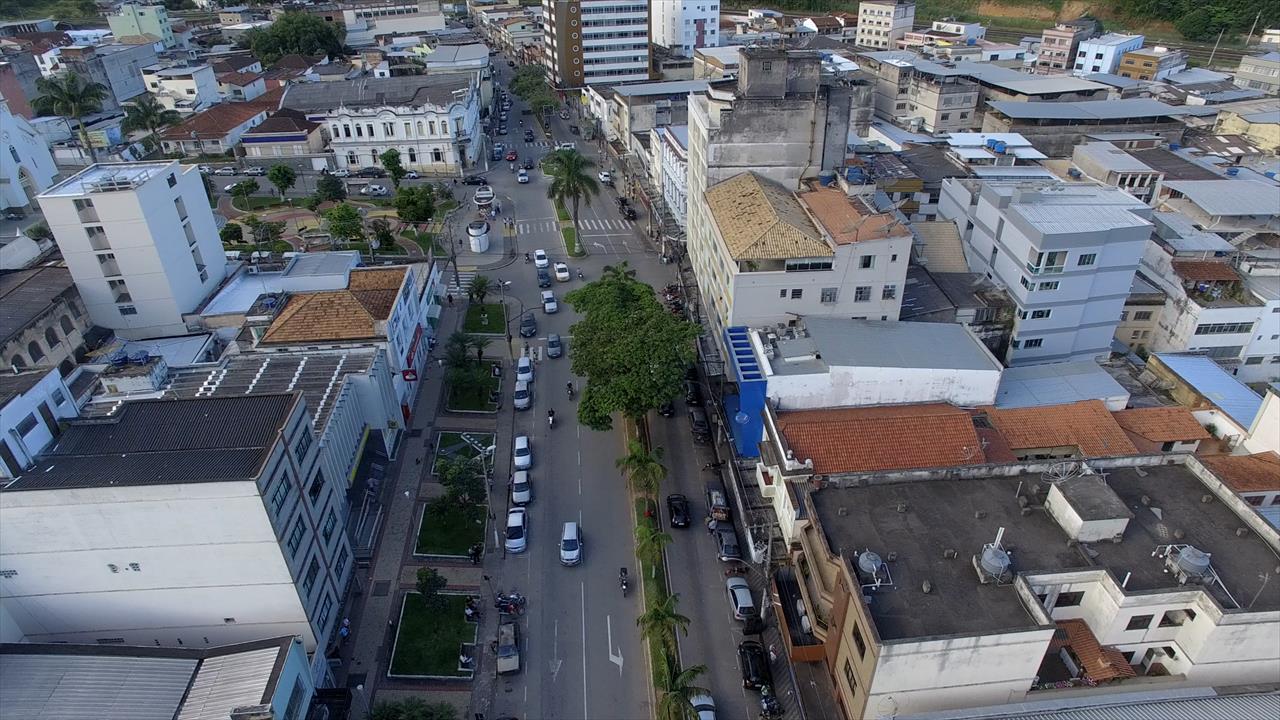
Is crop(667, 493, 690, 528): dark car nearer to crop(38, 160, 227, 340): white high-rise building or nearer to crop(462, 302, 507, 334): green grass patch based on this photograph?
crop(462, 302, 507, 334): green grass patch

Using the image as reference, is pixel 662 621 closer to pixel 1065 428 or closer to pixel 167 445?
pixel 167 445

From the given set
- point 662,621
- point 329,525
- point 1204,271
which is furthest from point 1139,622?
point 1204,271

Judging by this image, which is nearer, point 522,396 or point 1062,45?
point 522,396

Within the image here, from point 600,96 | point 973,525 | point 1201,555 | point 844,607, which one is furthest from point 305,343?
point 600,96

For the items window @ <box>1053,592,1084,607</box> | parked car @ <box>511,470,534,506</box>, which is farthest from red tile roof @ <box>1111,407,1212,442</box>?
parked car @ <box>511,470,534,506</box>

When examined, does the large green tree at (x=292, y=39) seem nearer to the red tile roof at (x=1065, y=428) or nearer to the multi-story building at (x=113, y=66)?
the multi-story building at (x=113, y=66)

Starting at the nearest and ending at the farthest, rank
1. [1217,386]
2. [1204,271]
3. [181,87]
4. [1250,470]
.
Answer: [1250,470], [1217,386], [1204,271], [181,87]

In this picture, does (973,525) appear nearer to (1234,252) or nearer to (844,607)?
(844,607)
